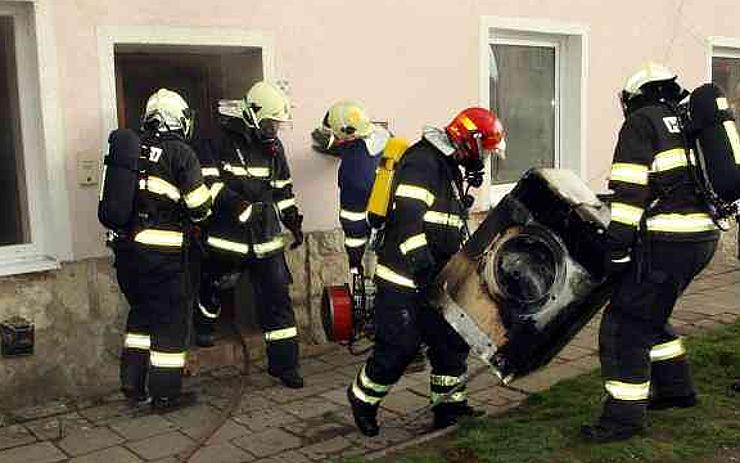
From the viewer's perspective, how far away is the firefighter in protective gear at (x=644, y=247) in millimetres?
4371

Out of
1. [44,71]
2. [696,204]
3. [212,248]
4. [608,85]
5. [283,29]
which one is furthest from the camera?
[608,85]

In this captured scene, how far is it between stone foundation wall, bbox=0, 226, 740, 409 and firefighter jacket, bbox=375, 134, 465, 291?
82.4 inches

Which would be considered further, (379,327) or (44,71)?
(44,71)

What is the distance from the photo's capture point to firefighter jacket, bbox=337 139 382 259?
595 cm

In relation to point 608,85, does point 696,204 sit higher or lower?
lower

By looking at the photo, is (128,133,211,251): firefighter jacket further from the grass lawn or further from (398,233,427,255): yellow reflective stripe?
the grass lawn

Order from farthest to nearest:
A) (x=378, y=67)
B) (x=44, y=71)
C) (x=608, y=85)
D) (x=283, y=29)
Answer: (x=608, y=85) < (x=378, y=67) < (x=283, y=29) < (x=44, y=71)

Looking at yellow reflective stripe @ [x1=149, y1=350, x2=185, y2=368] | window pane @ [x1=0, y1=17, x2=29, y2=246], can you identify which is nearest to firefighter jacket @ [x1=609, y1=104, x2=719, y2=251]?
yellow reflective stripe @ [x1=149, y1=350, x2=185, y2=368]

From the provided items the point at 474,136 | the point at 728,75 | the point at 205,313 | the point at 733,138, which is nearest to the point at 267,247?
the point at 205,313

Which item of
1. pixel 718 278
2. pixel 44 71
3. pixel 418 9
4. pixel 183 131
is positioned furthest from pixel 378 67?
pixel 718 278

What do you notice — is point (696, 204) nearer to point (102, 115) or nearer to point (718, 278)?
point (102, 115)

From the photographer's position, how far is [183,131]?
532 centimetres

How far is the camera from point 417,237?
14.5 feet

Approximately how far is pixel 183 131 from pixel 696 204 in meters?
3.19
